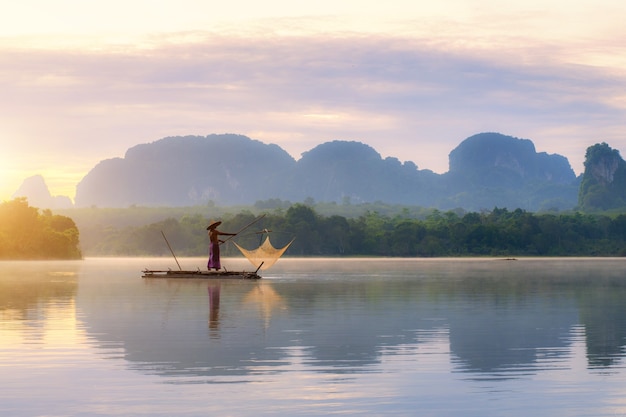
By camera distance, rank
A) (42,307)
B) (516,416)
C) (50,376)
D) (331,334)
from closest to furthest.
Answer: (516,416) → (50,376) → (331,334) → (42,307)

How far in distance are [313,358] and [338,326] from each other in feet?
28.4

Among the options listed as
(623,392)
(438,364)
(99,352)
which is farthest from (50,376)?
(623,392)

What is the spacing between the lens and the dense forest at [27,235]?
16375cm

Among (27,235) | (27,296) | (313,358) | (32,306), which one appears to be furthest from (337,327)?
(27,235)

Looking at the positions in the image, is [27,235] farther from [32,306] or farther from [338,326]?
[338,326]

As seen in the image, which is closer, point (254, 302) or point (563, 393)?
point (563, 393)

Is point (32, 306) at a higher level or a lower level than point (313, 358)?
higher

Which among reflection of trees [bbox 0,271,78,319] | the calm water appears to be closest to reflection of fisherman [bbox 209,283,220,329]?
the calm water

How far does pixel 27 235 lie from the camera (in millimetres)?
164875

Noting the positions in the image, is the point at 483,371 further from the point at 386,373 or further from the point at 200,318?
the point at 200,318

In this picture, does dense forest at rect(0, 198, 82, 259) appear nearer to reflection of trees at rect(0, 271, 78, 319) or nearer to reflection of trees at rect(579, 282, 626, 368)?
reflection of trees at rect(0, 271, 78, 319)

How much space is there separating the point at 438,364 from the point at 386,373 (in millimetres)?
1947

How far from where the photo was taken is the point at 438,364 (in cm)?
2198

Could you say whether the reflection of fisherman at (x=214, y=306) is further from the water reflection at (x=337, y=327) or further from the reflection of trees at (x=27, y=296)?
the reflection of trees at (x=27, y=296)
